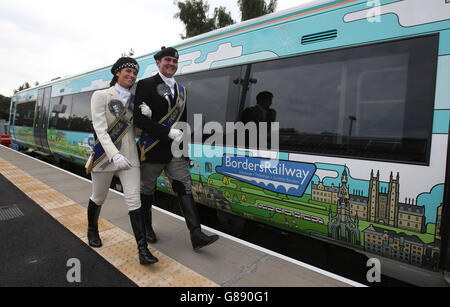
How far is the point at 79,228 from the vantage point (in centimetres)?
325

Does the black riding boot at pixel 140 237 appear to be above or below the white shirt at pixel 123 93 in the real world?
below

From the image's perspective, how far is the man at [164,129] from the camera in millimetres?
2477

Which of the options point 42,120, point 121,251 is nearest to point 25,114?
point 42,120

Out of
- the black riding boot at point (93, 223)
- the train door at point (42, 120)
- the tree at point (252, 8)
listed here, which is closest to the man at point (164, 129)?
the black riding boot at point (93, 223)

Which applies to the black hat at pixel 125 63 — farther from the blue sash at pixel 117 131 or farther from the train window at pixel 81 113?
the train window at pixel 81 113

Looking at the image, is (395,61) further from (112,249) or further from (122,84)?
(112,249)

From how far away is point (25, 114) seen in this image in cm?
1133

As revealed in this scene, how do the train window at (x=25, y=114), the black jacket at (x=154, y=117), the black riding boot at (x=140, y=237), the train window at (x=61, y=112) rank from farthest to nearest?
the train window at (x=25, y=114)
the train window at (x=61, y=112)
the black jacket at (x=154, y=117)
the black riding boot at (x=140, y=237)

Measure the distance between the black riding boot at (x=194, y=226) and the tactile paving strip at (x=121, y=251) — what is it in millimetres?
257

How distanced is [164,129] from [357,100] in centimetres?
181

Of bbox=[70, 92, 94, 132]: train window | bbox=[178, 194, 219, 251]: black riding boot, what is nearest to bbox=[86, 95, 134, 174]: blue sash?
bbox=[178, 194, 219, 251]: black riding boot

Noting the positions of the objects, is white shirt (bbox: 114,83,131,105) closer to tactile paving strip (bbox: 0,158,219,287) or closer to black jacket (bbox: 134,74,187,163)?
black jacket (bbox: 134,74,187,163)
